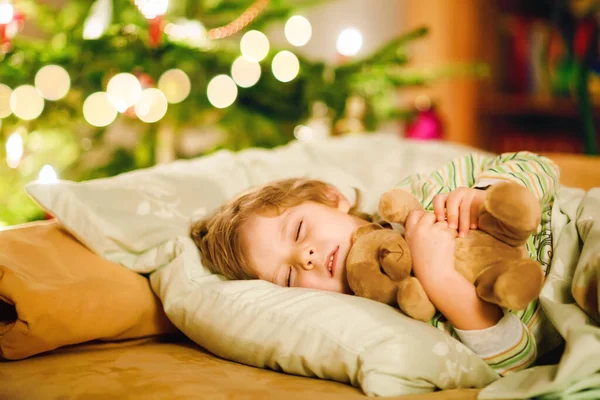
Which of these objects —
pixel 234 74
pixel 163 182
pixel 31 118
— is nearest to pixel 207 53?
pixel 234 74

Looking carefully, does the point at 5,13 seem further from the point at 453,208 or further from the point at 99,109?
the point at 453,208

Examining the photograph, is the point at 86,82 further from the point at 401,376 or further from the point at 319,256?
the point at 401,376

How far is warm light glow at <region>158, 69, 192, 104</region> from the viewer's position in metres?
1.72

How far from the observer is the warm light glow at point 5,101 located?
151 centimetres

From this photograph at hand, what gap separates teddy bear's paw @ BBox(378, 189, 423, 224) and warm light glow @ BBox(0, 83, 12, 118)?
1080 millimetres

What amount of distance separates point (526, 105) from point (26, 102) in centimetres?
243

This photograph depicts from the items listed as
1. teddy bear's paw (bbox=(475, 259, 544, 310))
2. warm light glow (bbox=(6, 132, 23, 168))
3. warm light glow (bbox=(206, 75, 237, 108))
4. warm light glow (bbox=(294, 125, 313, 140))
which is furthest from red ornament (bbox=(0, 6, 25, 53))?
teddy bear's paw (bbox=(475, 259, 544, 310))

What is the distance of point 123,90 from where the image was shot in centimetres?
166

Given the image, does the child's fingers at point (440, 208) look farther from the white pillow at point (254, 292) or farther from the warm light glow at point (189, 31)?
the warm light glow at point (189, 31)

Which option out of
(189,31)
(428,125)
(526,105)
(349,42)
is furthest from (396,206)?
(526,105)

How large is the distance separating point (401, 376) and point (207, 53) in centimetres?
123

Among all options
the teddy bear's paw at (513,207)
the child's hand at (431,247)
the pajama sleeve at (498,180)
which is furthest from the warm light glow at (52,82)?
the teddy bear's paw at (513,207)

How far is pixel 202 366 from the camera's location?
2.95 feet

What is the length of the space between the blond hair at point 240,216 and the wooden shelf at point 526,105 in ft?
7.51
